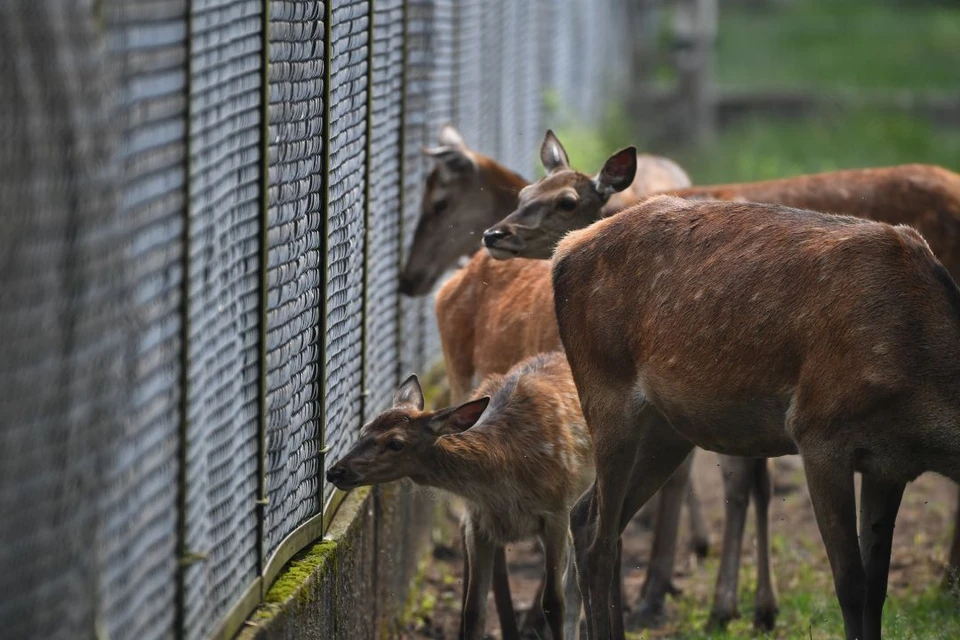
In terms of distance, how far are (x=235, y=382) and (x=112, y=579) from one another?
1.06m

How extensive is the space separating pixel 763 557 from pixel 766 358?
2.36 metres

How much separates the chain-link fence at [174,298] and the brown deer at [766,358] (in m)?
1.04

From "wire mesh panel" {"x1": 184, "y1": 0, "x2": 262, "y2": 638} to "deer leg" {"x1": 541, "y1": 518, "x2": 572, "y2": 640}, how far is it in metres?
1.77

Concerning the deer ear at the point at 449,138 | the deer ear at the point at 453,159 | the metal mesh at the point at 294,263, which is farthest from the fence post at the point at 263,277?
the deer ear at the point at 449,138

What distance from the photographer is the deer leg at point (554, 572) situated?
20.3 feet

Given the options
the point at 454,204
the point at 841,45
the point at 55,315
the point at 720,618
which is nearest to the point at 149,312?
the point at 55,315

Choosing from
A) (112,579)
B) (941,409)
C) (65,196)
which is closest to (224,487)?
(112,579)

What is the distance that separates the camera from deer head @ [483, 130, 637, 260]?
7016 millimetres

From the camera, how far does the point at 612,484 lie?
5.77m

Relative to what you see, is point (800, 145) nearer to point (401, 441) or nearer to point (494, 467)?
point (494, 467)

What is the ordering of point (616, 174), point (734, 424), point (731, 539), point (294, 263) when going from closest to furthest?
point (294, 263) → point (734, 424) → point (616, 174) → point (731, 539)

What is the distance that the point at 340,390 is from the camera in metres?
6.11

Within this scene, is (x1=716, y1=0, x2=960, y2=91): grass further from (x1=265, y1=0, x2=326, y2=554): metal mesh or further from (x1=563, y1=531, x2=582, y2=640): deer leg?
(x1=265, y1=0, x2=326, y2=554): metal mesh

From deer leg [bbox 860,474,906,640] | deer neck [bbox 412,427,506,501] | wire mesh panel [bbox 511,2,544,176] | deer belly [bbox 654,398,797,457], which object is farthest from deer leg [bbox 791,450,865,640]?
wire mesh panel [bbox 511,2,544,176]
